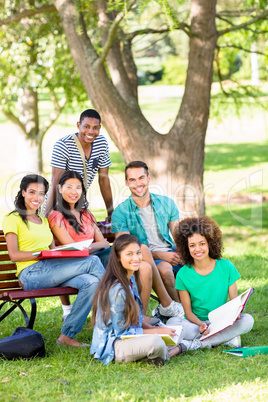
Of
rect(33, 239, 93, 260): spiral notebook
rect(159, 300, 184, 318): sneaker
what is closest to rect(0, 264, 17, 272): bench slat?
rect(33, 239, 93, 260): spiral notebook

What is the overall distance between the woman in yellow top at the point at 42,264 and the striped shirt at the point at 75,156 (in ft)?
1.42

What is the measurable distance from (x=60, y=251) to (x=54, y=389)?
108 cm

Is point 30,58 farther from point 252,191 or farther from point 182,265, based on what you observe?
point 182,265

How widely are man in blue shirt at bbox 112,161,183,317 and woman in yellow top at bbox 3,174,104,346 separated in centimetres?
57

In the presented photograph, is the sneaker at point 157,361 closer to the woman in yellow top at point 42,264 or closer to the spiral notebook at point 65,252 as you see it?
the woman in yellow top at point 42,264

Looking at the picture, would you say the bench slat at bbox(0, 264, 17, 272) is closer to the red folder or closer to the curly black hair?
the red folder

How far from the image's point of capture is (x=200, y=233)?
466 centimetres

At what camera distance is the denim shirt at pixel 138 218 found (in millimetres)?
4984

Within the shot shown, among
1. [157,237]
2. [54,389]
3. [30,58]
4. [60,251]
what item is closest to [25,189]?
[60,251]

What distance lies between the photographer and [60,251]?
434 cm

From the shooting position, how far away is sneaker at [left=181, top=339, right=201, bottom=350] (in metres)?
4.33

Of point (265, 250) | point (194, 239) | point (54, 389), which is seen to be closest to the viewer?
point (54, 389)

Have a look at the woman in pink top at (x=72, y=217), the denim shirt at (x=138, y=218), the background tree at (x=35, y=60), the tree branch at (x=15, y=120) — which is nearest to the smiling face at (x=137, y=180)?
the denim shirt at (x=138, y=218)

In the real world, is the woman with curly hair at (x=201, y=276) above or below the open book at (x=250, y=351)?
above
